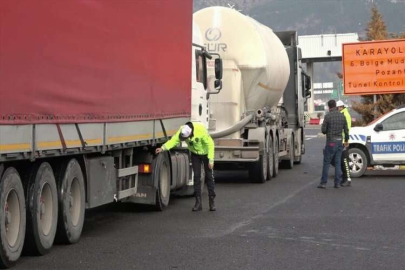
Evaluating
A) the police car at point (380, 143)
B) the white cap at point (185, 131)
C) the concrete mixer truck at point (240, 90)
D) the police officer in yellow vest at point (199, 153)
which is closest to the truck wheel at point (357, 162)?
the police car at point (380, 143)

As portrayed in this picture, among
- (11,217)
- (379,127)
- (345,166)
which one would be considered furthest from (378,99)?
(11,217)

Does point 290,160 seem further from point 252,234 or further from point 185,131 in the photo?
point 252,234

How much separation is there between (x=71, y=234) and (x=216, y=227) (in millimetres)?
2530

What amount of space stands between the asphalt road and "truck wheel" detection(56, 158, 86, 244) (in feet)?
0.60

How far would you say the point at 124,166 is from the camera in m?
13.1

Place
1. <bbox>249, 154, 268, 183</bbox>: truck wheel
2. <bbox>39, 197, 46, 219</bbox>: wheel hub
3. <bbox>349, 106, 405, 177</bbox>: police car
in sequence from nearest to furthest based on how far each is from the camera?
1. <bbox>39, 197, 46, 219</bbox>: wheel hub
2. <bbox>249, 154, 268, 183</bbox>: truck wheel
3. <bbox>349, 106, 405, 177</bbox>: police car

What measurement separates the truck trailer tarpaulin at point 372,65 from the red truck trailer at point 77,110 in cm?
1940

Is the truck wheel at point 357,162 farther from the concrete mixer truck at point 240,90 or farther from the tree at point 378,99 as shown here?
the tree at point 378,99

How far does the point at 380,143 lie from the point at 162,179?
26.4 ft

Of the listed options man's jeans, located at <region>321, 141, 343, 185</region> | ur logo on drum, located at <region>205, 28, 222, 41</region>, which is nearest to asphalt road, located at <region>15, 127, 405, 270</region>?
man's jeans, located at <region>321, 141, 343, 185</region>

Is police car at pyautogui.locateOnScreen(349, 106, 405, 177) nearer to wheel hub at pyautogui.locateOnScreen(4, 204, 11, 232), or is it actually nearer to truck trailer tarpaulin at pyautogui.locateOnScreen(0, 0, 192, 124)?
truck trailer tarpaulin at pyautogui.locateOnScreen(0, 0, 192, 124)

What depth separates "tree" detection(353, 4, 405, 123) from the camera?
37.8 m

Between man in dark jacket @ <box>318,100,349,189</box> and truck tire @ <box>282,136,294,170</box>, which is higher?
man in dark jacket @ <box>318,100,349,189</box>

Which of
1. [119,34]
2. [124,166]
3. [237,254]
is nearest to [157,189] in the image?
[124,166]
